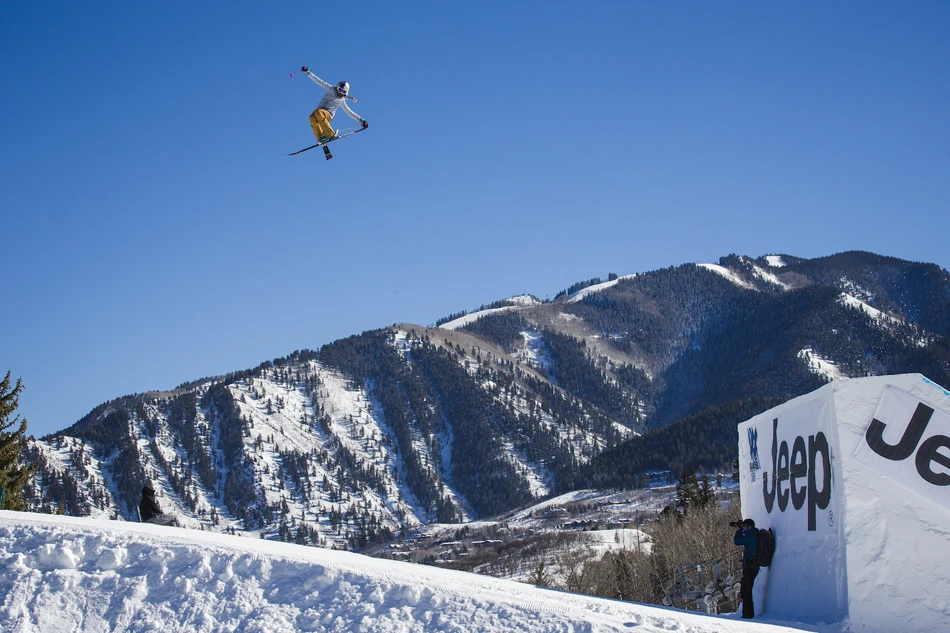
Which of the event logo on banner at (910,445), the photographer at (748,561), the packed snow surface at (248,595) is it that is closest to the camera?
the packed snow surface at (248,595)

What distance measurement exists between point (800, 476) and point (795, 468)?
0.31 m

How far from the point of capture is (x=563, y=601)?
13.4 meters

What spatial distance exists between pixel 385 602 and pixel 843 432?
8.31 metres

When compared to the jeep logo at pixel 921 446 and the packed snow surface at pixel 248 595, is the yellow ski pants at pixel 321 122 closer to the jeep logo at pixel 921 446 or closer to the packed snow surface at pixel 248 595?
the packed snow surface at pixel 248 595

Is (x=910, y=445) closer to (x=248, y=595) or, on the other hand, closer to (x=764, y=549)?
(x=764, y=549)

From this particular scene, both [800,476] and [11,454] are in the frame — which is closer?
[800,476]

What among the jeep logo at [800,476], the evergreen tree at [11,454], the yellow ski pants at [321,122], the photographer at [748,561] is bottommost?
the photographer at [748,561]

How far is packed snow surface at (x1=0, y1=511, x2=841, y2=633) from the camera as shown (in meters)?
12.5

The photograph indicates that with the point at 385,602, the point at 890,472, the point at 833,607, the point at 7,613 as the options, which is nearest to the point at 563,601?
the point at 385,602

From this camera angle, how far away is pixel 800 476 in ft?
55.2

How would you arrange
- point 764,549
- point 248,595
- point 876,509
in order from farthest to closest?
point 764,549 < point 876,509 < point 248,595

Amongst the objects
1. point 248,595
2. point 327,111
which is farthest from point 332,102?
point 248,595

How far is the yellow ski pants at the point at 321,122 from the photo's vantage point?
22.4m

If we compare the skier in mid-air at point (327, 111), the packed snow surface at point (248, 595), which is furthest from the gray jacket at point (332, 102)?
the packed snow surface at point (248, 595)
